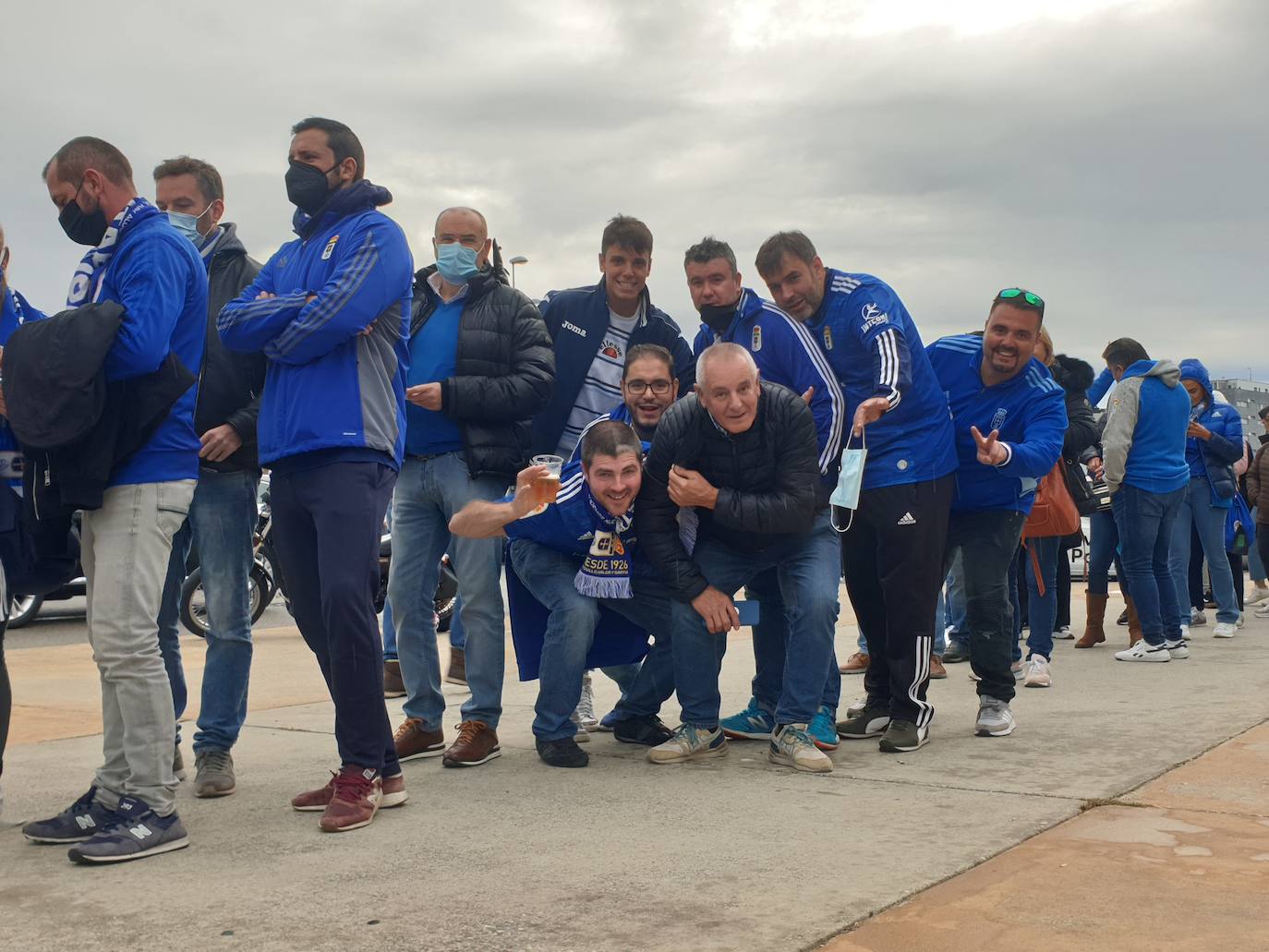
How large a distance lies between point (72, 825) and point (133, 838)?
0.30m

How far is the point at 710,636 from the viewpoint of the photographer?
4660 mm

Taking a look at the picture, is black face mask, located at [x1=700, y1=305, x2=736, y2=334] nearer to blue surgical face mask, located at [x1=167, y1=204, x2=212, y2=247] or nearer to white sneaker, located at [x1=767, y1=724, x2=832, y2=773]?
white sneaker, located at [x1=767, y1=724, x2=832, y2=773]

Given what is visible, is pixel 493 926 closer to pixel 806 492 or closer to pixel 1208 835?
pixel 1208 835

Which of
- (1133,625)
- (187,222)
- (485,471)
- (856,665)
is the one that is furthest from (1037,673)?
(187,222)

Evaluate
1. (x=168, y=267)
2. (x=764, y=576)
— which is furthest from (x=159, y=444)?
(x=764, y=576)

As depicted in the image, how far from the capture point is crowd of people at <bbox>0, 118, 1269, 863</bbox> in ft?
11.6

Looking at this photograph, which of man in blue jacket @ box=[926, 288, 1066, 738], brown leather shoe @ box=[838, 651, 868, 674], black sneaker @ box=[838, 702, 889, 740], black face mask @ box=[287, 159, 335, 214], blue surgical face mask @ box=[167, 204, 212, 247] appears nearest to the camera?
black face mask @ box=[287, 159, 335, 214]

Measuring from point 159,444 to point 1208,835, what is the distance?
→ 2918 millimetres

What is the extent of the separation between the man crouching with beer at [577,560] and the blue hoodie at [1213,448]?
228 inches

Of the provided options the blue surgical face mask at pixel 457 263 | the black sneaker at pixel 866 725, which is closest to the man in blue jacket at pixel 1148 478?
the black sneaker at pixel 866 725

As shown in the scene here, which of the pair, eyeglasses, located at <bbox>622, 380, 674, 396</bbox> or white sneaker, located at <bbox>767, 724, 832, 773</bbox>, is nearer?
white sneaker, located at <bbox>767, 724, 832, 773</bbox>

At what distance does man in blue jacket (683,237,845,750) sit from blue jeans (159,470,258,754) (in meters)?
1.81

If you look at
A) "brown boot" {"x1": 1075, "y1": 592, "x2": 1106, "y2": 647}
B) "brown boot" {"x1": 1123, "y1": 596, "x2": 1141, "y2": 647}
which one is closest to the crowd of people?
"brown boot" {"x1": 1123, "y1": 596, "x2": 1141, "y2": 647}

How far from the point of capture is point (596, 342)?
5.26 m
